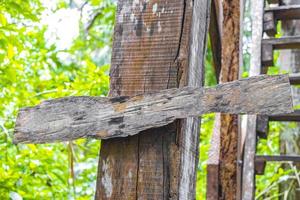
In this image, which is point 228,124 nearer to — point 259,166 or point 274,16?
point 259,166

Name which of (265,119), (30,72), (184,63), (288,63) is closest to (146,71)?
(184,63)

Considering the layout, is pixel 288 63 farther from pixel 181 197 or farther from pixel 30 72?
pixel 181 197

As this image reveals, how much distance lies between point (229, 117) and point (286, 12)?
762 mm

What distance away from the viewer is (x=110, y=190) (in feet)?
4.90

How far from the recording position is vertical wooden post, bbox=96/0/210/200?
4.77 feet

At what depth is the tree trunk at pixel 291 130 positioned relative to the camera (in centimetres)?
478

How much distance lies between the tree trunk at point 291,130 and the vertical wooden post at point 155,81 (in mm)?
3370

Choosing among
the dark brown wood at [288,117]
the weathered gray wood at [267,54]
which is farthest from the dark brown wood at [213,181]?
the weathered gray wood at [267,54]

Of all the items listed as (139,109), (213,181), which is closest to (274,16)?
(213,181)

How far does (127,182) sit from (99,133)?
0.16 metres

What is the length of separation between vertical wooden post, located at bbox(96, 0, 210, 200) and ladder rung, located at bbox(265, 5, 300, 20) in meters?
1.58

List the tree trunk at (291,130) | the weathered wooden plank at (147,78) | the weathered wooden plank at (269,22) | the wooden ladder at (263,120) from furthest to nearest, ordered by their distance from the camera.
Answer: the tree trunk at (291,130), the weathered wooden plank at (269,22), the wooden ladder at (263,120), the weathered wooden plank at (147,78)

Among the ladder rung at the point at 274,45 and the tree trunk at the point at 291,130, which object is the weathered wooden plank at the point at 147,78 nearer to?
the ladder rung at the point at 274,45

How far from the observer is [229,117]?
9.25 ft
